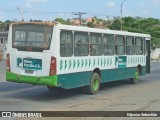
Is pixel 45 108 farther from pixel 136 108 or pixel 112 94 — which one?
pixel 112 94

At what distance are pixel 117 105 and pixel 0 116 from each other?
4389mm

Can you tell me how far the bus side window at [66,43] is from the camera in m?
14.7

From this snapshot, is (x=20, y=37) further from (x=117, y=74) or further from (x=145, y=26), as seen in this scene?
(x=145, y=26)

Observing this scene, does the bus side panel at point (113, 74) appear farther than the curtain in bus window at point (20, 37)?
Yes

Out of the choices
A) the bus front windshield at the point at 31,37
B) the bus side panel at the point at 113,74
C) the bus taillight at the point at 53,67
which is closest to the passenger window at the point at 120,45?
the bus side panel at the point at 113,74

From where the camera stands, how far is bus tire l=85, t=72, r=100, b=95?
54.9ft

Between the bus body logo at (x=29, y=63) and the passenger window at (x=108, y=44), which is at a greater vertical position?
the passenger window at (x=108, y=44)

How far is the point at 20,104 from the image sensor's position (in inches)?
525

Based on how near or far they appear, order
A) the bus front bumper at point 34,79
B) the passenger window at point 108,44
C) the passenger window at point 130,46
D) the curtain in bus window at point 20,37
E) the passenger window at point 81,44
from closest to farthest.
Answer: the bus front bumper at point 34,79 → the curtain in bus window at point 20,37 → the passenger window at point 81,44 → the passenger window at point 108,44 → the passenger window at point 130,46

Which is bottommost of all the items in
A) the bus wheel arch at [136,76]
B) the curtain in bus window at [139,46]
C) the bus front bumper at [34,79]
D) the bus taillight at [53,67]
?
the bus wheel arch at [136,76]

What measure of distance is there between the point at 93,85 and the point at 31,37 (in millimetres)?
3554

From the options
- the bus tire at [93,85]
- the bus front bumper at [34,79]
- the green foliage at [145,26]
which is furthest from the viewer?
the green foliage at [145,26]

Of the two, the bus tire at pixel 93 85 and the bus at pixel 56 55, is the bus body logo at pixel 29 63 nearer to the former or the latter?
the bus at pixel 56 55

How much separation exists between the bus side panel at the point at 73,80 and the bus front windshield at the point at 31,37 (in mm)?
1210
